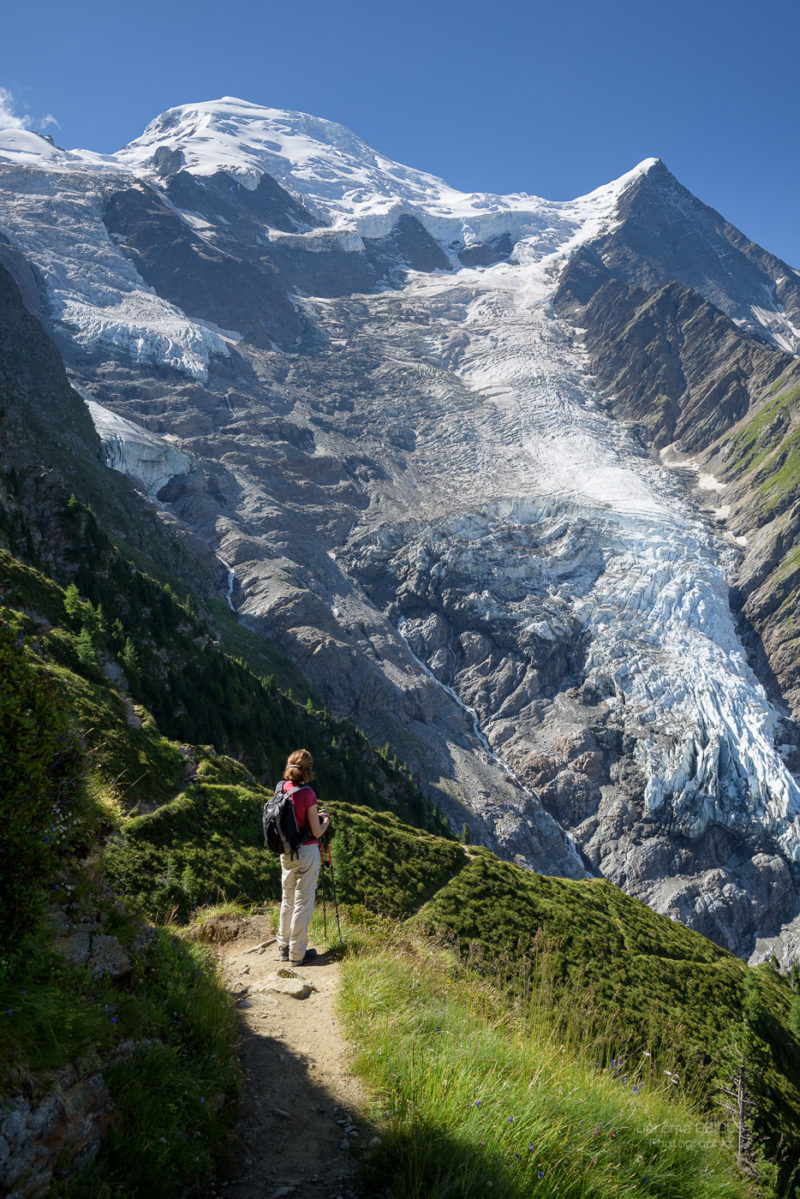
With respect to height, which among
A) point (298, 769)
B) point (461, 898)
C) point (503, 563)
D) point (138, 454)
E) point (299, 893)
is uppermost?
point (503, 563)

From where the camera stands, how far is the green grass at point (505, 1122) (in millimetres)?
4008

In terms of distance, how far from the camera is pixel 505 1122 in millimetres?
4285

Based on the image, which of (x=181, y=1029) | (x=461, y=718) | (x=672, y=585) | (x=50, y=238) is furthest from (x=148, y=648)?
(x=50, y=238)

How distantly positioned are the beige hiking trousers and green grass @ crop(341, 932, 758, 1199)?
5.83ft

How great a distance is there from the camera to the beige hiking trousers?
8094 mm

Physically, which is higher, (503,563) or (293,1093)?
(503,563)

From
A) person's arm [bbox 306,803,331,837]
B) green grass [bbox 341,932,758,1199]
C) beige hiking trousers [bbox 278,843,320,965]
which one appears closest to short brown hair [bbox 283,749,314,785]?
person's arm [bbox 306,803,331,837]

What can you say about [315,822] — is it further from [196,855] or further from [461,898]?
[461,898]

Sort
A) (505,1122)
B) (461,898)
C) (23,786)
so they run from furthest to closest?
(461,898), (505,1122), (23,786)

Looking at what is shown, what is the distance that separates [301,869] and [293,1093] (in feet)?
10.1

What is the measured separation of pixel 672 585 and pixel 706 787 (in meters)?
36.1

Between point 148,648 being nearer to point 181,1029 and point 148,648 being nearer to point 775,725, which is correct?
point 181,1029

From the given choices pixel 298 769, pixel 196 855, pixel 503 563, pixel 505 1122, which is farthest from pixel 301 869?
pixel 503 563

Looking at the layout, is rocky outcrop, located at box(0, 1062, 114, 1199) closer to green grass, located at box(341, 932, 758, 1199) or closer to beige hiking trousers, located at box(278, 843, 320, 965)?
green grass, located at box(341, 932, 758, 1199)
